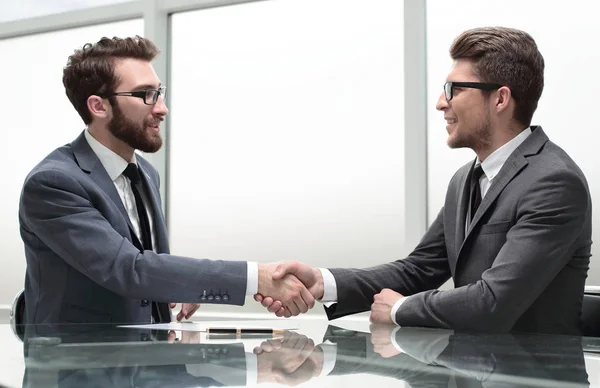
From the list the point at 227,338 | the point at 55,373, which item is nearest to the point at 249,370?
the point at 55,373

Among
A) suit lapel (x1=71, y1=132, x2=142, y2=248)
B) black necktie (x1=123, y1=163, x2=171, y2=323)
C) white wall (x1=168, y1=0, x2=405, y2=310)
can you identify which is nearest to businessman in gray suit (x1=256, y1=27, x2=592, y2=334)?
black necktie (x1=123, y1=163, x2=171, y2=323)

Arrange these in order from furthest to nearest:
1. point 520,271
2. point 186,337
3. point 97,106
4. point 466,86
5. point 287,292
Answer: point 97,106
point 287,292
point 466,86
point 520,271
point 186,337

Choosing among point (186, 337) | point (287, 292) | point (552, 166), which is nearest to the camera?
point (186, 337)

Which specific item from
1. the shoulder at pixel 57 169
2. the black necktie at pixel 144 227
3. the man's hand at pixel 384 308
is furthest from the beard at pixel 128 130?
the man's hand at pixel 384 308

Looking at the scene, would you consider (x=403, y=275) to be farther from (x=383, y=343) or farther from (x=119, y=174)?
(x=383, y=343)

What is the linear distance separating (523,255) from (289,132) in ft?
9.75

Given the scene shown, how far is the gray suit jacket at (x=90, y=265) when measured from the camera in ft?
8.15

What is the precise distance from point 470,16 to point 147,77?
2.24 m

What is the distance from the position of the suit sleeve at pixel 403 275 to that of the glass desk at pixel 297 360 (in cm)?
100

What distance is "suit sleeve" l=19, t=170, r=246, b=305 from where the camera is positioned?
2473 mm

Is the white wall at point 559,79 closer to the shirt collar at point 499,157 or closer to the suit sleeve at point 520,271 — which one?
the shirt collar at point 499,157

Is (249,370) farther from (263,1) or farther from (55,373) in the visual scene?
(263,1)

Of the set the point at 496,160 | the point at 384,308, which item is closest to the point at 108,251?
the point at 384,308

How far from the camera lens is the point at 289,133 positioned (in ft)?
16.5
